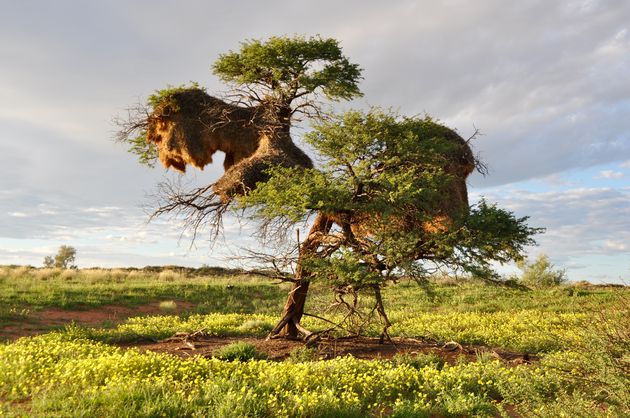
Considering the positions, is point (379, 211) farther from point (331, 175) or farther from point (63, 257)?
point (63, 257)

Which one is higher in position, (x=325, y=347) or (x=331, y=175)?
(x=331, y=175)

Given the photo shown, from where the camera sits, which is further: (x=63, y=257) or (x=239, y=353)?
(x=63, y=257)

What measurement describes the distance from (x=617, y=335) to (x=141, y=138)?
675 inches

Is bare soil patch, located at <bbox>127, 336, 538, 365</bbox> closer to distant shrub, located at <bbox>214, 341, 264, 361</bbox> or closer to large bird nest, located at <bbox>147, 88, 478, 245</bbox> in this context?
distant shrub, located at <bbox>214, 341, 264, 361</bbox>

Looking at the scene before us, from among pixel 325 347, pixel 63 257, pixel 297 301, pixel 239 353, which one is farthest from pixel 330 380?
pixel 63 257

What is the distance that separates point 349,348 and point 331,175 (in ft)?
17.7

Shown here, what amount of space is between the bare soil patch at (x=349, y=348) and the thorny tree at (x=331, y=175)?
39.3 inches

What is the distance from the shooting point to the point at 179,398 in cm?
713

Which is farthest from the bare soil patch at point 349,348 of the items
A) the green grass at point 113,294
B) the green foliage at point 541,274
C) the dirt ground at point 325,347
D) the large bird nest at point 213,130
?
the green foliage at point 541,274

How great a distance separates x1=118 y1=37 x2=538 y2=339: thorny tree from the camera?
12883 millimetres

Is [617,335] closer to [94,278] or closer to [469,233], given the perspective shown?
[469,233]

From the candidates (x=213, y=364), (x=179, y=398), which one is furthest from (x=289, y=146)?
(x=179, y=398)

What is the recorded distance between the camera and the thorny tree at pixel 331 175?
12.9m

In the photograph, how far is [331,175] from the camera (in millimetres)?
13500
